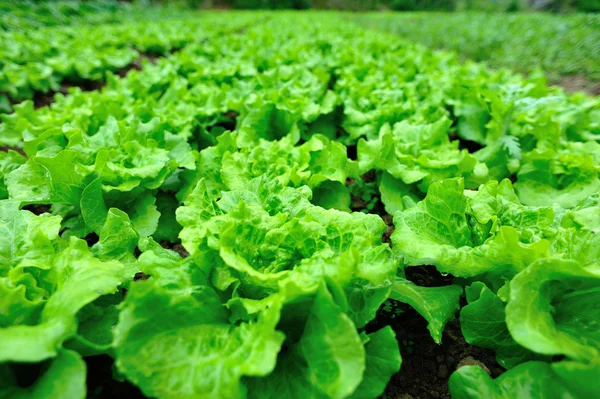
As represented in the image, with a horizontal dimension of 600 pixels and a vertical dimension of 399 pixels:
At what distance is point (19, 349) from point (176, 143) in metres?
1.90

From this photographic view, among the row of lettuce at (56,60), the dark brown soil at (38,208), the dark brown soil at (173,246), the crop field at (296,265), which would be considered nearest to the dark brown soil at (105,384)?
the crop field at (296,265)

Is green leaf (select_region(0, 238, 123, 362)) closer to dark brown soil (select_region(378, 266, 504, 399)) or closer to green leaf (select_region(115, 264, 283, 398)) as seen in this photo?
green leaf (select_region(115, 264, 283, 398))

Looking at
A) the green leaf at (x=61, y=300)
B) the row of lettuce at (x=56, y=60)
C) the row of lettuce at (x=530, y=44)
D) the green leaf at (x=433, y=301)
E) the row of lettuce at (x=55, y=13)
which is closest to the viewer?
the green leaf at (x=61, y=300)

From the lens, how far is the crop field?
4.11ft

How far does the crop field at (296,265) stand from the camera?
4.11 ft

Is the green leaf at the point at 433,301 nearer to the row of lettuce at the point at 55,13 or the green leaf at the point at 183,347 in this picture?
the green leaf at the point at 183,347

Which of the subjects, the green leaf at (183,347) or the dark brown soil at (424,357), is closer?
the green leaf at (183,347)

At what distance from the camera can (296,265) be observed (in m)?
1.59

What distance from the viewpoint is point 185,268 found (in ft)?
5.11

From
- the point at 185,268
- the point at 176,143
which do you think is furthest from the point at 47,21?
the point at 185,268

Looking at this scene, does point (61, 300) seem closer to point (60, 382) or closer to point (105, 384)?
point (60, 382)

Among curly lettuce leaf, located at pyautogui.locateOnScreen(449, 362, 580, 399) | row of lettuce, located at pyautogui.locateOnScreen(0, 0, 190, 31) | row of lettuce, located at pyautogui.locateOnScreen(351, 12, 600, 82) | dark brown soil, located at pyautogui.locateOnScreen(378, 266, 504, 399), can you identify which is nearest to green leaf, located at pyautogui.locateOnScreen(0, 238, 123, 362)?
dark brown soil, located at pyautogui.locateOnScreen(378, 266, 504, 399)

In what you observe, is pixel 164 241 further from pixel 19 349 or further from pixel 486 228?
pixel 486 228

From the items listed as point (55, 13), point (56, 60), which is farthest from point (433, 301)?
point (55, 13)
